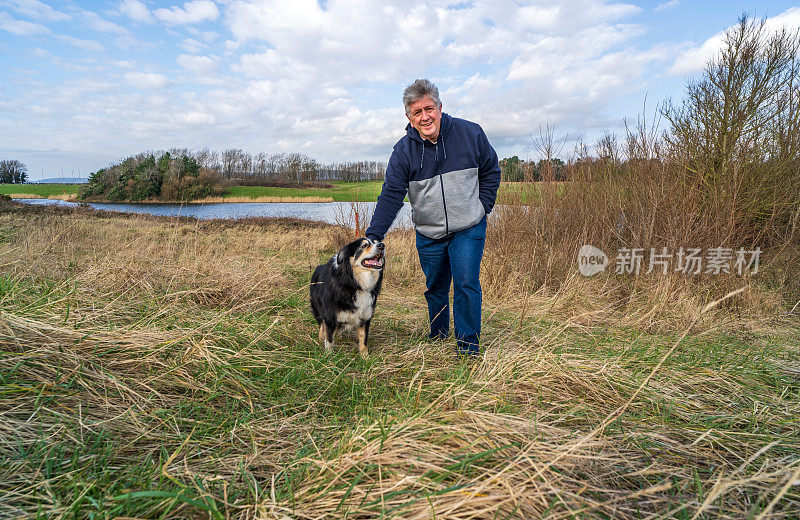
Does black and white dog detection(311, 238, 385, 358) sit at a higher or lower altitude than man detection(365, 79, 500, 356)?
lower

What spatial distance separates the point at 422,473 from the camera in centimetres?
145

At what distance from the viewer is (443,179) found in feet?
10.4

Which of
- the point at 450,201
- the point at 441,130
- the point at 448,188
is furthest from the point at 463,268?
the point at 441,130

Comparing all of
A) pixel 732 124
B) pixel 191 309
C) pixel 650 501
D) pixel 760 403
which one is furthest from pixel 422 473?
pixel 732 124

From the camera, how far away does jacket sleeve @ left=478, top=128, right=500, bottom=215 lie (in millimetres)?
3318

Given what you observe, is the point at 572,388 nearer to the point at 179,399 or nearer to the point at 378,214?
the point at 378,214

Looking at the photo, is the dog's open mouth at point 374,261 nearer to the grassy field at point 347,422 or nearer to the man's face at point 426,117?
the grassy field at point 347,422

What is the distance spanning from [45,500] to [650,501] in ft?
6.60

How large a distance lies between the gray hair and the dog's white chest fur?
1612 mm

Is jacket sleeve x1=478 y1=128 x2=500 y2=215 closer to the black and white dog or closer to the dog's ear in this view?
the black and white dog

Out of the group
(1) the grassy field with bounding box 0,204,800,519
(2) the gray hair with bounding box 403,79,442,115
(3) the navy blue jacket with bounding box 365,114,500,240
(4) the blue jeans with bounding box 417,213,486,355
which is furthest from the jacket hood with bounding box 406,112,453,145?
(1) the grassy field with bounding box 0,204,800,519

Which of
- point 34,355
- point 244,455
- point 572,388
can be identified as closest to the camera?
point 244,455

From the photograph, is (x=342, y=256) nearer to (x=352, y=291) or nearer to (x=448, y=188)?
(x=352, y=291)

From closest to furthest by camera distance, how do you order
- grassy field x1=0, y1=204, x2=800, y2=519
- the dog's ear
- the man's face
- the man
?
grassy field x1=0, y1=204, x2=800, y2=519 < the man's face < the man < the dog's ear
